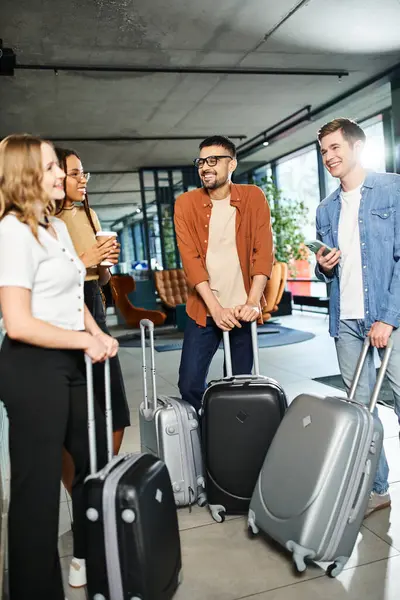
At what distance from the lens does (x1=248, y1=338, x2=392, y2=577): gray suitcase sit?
1.72 m

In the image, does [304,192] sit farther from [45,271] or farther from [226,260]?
[45,271]

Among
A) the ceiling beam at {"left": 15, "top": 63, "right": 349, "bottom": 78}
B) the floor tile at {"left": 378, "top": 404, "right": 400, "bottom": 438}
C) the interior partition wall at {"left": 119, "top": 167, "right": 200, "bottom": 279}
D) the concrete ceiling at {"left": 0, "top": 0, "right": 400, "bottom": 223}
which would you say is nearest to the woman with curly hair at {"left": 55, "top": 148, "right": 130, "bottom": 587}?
the floor tile at {"left": 378, "top": 404, "right": 400, "bottom": 438}

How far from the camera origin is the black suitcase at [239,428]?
6.95 ft

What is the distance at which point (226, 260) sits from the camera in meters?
2.47

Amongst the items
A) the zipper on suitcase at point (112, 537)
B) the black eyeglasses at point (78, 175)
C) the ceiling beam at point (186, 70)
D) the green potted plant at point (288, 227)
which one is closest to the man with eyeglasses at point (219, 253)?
the black eyeglasses at point (78, 175)

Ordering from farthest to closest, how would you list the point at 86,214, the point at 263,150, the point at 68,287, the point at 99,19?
1. the point at 263,150
2. the point at 99,19
3. the point at 86,214
4. the point at 68,287

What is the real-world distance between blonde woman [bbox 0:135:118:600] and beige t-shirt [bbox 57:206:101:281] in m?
0.63

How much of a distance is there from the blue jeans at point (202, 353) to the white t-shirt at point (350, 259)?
18.9 inches

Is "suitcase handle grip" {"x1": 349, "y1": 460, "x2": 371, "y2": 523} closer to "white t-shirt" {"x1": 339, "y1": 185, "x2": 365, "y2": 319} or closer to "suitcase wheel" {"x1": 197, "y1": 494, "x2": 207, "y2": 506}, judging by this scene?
"white t-shirt" {"x1": 339, "y1": 185, "x2": 365, "y2": 319}

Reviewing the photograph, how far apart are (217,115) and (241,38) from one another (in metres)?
2.61

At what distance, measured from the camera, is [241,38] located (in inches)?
214

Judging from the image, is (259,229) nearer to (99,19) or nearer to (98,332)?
(98,332)

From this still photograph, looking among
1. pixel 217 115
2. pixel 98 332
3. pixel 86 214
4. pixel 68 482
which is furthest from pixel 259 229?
pixel 217 115

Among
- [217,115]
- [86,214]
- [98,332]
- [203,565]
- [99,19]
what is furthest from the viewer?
[217,115]
